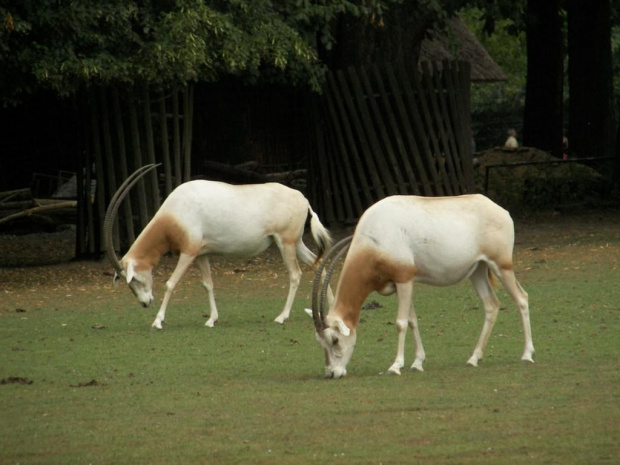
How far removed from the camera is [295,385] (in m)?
8.54

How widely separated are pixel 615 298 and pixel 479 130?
3645cm

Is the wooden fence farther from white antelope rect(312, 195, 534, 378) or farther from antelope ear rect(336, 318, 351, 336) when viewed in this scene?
antelope ear rect(336, 318, 351, 336)

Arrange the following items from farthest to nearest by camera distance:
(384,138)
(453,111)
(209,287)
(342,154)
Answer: (453,111)
(342,154)
(384,138)
(209,287)

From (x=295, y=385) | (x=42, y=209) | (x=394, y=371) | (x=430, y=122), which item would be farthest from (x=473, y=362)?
(x=42, y=209)

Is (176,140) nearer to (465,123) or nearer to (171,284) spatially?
(465,123)

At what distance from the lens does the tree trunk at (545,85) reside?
87.2 feet

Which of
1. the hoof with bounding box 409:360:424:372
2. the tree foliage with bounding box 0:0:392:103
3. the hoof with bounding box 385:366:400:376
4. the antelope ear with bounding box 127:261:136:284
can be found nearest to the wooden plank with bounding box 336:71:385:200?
the tree foliage with bounding box 0:0:392:103

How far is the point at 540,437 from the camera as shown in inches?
261

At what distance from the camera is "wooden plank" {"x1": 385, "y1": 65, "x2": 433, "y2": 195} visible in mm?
18812

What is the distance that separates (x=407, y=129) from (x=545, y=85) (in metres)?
8.98

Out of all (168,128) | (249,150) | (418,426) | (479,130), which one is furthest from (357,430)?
(479,130)

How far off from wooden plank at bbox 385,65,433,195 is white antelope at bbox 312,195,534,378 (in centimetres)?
971

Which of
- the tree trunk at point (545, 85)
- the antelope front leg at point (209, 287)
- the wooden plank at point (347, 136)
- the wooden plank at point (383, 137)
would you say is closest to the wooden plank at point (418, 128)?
the wooden plank at point (383, 137)

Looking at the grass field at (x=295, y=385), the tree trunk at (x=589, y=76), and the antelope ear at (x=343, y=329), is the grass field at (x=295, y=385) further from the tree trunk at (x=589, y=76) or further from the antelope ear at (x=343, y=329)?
the tree trunk at (x=589, y=76)
